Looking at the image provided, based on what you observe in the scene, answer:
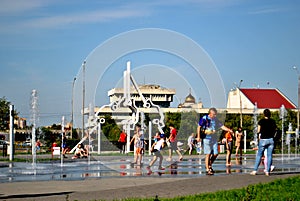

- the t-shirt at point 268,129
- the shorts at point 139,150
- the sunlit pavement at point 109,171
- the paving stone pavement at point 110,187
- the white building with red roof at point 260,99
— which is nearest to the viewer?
the paving stone pavement at point 110,187

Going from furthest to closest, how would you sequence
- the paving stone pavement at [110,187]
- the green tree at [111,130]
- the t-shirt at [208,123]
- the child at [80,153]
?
1. the green tree at [111,130]
2. the child at [80,153]
3. the t-shirt at [208,123]
4. the paving stone pavement at [110,187]

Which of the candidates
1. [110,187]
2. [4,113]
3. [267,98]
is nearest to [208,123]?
[110,187]

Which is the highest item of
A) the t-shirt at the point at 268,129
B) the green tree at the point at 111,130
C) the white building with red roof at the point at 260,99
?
the white building with red roof at the point at 260,99

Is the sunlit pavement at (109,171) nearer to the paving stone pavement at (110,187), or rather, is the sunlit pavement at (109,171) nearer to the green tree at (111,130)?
the paving stone pavement at (110,187)

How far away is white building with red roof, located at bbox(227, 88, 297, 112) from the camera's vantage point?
15462 centimetres

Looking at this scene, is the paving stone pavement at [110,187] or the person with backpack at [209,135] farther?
the person with backpack at [209,135]

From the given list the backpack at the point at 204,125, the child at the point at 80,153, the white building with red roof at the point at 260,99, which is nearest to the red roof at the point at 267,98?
the white building with red roof at the point at 260,99

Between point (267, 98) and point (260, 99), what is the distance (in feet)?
7.75

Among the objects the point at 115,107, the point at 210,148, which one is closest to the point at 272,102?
the point at 115,107

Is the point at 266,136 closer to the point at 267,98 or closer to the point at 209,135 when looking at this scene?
the point at 209,135

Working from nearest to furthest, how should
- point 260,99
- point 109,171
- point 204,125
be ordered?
point 204,125 → point 109,171 → point 260,99

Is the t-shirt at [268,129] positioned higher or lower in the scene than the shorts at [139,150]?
higher

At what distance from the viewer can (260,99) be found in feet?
515

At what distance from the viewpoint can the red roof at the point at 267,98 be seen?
15512 cm
